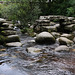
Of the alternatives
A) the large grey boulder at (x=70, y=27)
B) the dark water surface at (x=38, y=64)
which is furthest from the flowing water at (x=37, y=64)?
the large grey boulder at (x=70, y=27)

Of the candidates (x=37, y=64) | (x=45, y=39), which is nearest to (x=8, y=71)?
(x=37, y=64)

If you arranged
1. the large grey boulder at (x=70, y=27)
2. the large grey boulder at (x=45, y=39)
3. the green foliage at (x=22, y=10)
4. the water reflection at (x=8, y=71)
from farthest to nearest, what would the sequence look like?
the green foliage at (x=22, y=10) → the large grey boulder at (x=70, y=27) → the large grey boulder at (x=45, y=39) → the water reflection at (x=8, y=71)

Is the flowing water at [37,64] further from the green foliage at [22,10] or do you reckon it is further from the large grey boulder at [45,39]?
the green foliage at [22,10]

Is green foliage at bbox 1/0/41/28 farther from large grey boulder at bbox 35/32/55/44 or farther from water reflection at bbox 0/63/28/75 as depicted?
water reflection at bbox 0/63/28/75

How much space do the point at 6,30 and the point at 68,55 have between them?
157 inches

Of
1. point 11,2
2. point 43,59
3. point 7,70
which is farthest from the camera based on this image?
point 11,2

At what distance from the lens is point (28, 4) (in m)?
11.9

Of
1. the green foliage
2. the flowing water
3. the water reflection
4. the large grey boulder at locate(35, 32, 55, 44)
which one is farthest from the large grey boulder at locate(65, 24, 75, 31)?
the water reflection

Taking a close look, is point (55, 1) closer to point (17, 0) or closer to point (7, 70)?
point (17, 0)

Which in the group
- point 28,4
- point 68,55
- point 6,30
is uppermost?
point 28,4

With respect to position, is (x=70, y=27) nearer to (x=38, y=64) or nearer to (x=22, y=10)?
(x=22, y=10)

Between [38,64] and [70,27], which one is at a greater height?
[38,64]

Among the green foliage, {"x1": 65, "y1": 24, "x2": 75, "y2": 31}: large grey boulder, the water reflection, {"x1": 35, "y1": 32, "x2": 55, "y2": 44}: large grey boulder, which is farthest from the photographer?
the green foliage

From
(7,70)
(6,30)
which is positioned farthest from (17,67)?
(6,30)
